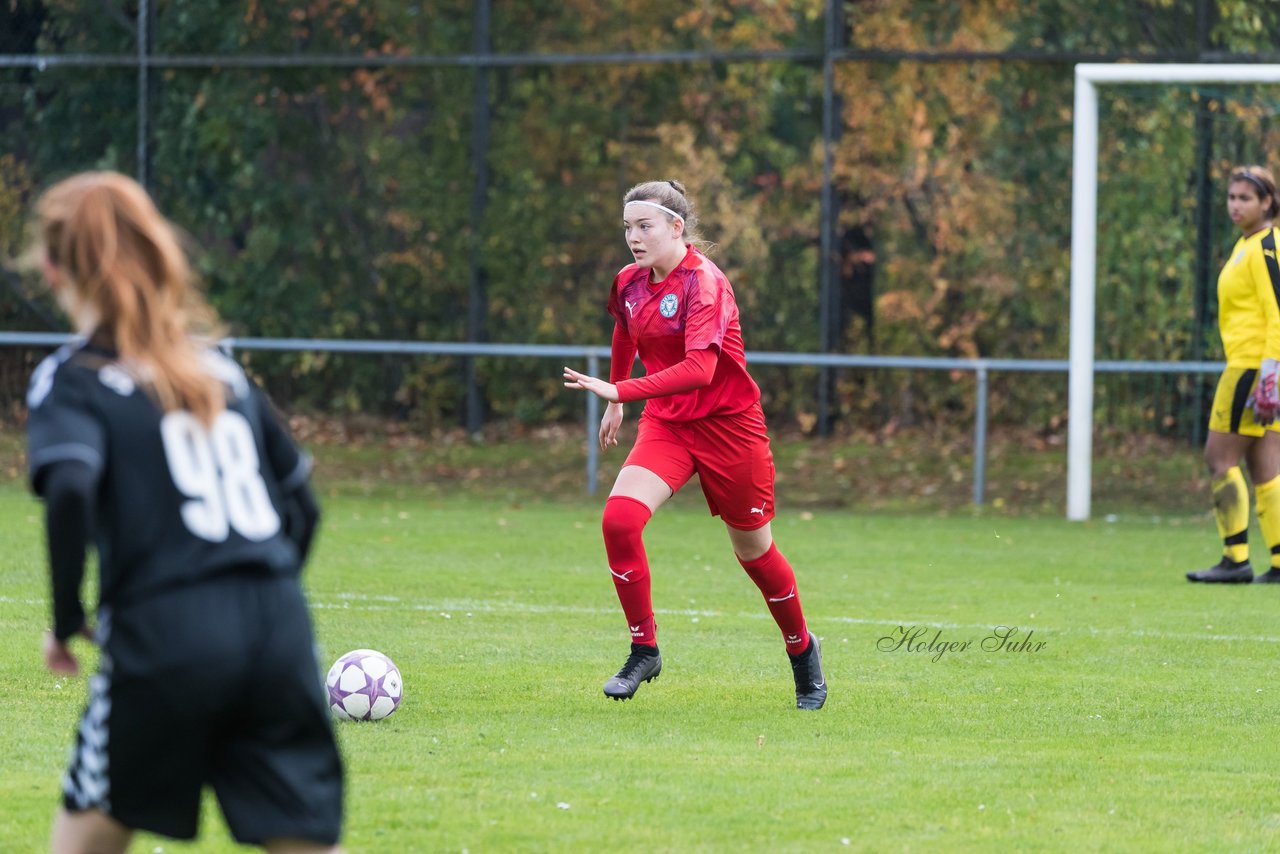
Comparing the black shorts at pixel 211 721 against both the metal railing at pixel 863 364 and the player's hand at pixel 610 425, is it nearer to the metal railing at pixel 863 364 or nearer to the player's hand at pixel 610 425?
the player's hand at pixel 610 425

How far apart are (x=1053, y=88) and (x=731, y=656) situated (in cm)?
851

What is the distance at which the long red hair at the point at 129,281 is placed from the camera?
311 cm

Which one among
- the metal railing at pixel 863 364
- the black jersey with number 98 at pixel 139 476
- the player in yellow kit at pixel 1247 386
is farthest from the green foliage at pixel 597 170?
the black jersey with number 98 at pixel 139 476

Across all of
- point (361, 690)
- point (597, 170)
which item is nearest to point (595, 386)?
point (361, 690)

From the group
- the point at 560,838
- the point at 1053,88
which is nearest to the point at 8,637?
the point at 560,838

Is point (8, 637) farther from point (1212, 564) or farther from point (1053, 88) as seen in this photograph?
point (1053, 88)

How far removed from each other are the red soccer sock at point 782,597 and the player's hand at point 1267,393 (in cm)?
399

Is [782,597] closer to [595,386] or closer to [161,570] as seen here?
[595,386]

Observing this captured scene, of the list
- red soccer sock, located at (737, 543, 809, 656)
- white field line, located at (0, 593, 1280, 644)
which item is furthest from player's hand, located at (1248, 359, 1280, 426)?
red soccer sock, located at (737, 543, 809, 656)

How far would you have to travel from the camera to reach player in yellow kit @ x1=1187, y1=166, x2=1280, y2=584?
9.36 meters

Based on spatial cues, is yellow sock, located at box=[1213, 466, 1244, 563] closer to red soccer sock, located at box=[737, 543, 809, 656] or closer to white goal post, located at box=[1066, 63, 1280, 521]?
white goal post, located at box=[1066, 63, 1280, 521]

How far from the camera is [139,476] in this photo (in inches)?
121

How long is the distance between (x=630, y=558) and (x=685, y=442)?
18.3 inches

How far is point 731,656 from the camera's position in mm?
7426
